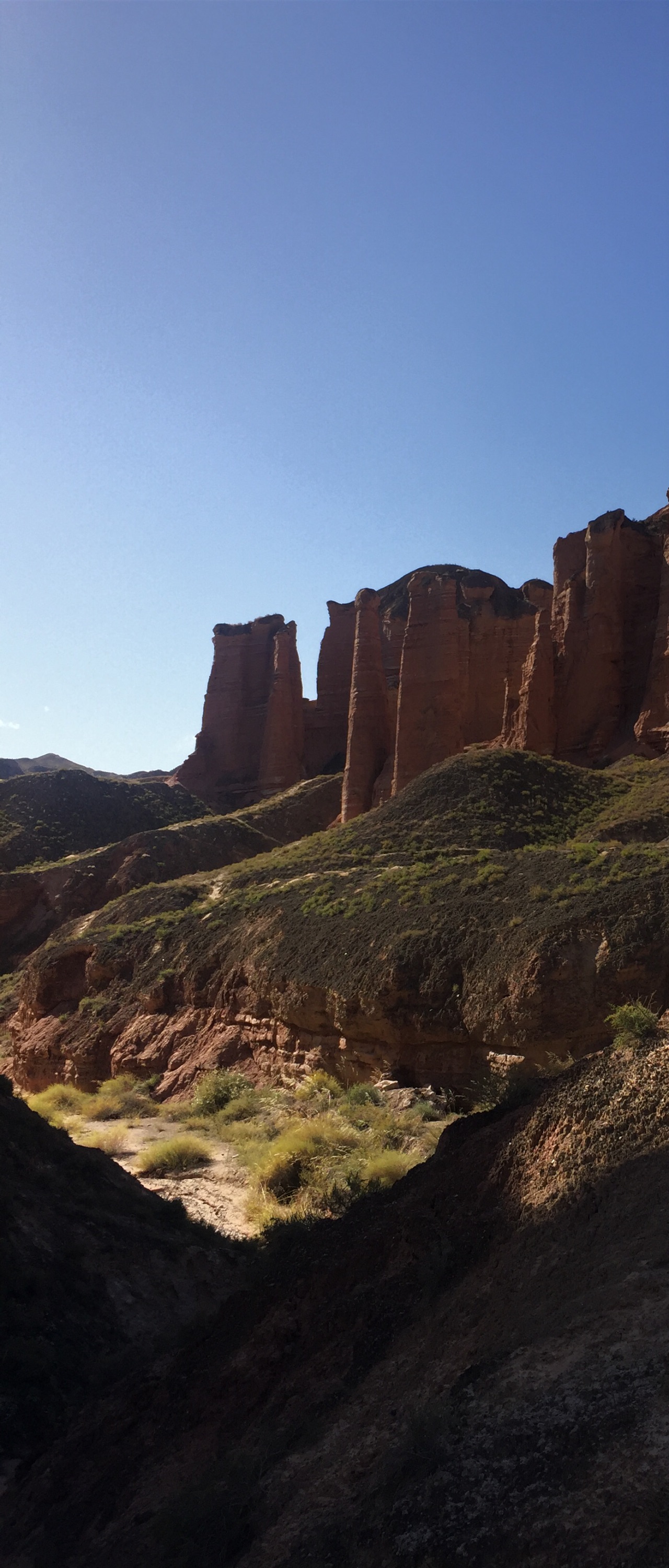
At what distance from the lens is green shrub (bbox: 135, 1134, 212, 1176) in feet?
54.5

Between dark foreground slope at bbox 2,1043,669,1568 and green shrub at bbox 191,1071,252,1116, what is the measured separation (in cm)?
1257

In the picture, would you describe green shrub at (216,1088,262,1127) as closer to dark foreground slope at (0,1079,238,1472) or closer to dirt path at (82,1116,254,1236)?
dirt path at (82,1116,254,1236)

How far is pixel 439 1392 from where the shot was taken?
517 centimetres

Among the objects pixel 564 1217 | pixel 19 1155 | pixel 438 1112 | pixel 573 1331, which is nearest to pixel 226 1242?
pixel 19 1155

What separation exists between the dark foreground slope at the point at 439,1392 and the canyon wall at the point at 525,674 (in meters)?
31.5

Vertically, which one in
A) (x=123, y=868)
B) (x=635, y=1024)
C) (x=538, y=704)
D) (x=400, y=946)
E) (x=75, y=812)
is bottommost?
(x=635, y=1024)

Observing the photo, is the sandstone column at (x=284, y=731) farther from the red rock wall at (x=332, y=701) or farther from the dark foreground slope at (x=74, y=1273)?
the dark foreground slope at (x=74, y=1273)

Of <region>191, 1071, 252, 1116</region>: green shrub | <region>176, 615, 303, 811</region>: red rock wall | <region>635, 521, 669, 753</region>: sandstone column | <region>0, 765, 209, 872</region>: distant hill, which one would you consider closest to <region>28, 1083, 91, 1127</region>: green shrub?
<region>191, 1071, 252, 1116</region>: green shrub

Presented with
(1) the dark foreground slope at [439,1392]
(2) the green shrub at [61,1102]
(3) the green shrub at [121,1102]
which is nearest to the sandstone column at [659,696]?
(3) the green shrub at [121,1102]

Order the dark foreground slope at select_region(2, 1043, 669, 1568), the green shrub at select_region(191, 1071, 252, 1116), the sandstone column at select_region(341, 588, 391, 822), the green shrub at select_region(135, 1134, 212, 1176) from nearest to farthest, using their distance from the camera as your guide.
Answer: the dark foreground slope at select_region(2, 1043, 669, 1568) → the green shrub at select_region(135, 1134, 212, 1176) → the green shrub at select_region(191, 1071, 252, 1116) → the sandstone column at select_region(341, 588, 391, 822)

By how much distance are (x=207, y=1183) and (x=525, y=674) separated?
98.7 feet

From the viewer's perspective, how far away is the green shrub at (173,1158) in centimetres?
1662

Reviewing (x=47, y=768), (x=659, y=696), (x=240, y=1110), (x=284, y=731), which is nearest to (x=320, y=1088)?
(x=240, y=1110)

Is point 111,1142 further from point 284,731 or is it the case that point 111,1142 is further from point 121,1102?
point 284,731
